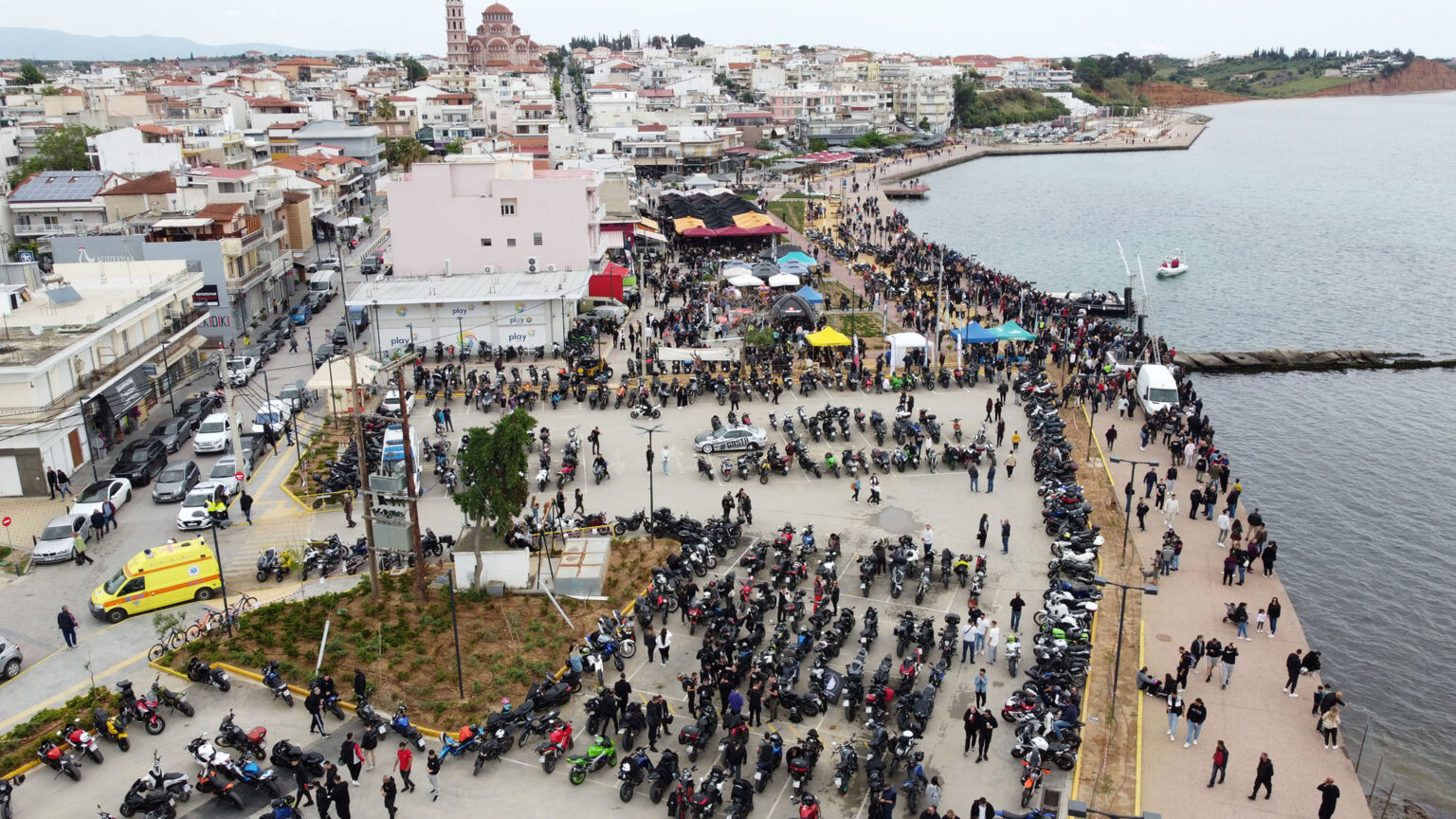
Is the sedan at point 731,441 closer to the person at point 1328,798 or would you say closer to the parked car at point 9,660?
the parked car at point 9,660

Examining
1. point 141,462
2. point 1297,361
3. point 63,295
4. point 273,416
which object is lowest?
point 1297,361

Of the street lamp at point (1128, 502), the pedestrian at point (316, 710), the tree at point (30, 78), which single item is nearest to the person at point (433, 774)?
the pedestrian at point (316, 710)

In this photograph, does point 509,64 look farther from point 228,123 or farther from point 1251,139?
point 1251,139

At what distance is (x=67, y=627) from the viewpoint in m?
21.0

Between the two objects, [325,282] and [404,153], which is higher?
[404,153]

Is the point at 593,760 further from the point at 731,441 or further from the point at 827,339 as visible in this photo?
the point at 827,339

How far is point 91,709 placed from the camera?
60.8 ft

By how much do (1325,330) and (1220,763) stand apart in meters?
46.0

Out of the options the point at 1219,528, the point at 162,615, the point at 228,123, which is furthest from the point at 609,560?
the point at 228,123

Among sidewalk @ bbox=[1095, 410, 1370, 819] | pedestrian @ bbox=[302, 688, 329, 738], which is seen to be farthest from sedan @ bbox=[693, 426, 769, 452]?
pedestrian @ bbox=[302, 688, 329, 738]

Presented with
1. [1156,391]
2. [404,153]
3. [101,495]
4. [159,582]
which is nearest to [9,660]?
[159,582]

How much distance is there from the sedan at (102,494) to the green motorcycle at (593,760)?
1707 centimetres

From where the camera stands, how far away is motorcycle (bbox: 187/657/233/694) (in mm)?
19500

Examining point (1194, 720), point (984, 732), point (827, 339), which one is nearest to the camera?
point (984, 732)
